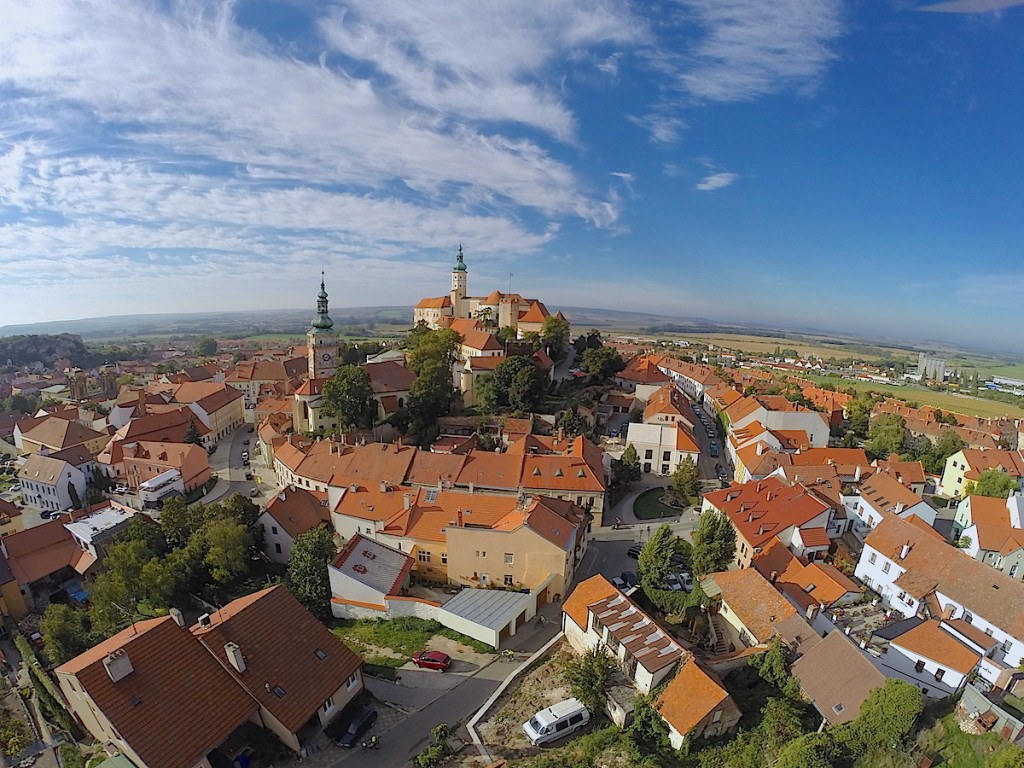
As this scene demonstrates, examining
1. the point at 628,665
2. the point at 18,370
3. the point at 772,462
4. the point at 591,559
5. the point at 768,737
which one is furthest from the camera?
the point at 18,370

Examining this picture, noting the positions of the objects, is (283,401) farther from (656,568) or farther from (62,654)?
(656,568)

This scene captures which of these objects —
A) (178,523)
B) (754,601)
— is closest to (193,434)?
(178,523)

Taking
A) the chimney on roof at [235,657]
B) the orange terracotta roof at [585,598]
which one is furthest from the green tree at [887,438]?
the chimney on roof at [235,657]

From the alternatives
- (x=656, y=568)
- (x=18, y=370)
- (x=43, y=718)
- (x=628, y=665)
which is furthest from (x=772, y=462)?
(x=18, y=370)

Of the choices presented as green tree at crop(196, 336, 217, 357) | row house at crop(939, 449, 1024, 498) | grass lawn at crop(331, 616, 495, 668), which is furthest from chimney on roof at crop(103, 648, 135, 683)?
green tree at crop(196, 336, 217, 357)

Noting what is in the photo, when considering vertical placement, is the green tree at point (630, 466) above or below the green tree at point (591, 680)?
above

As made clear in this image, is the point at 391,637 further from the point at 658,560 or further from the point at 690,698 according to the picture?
the point at 658,560

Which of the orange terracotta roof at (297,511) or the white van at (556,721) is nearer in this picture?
the white van at (556,721)

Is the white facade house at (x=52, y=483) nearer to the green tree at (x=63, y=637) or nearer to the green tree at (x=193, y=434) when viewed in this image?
the green tree at (x=193, y=434)
